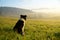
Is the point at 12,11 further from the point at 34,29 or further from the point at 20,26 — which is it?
the point at 34,29

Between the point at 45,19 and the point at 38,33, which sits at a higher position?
the point at 45,19

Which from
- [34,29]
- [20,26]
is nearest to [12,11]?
[20,26]

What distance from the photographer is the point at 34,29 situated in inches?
160

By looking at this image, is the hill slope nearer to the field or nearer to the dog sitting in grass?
the field

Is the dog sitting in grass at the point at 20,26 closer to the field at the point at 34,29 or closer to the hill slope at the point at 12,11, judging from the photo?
the field at the point at 34,29

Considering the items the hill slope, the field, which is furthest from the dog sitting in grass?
the hill slope

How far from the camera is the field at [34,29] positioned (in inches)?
147

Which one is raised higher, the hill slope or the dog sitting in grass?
the hill slope

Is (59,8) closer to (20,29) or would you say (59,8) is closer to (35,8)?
(35,8)

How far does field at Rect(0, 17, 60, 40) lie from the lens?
3727 millimetres

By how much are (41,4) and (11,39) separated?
4.32 feet

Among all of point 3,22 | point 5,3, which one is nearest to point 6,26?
point 3,22

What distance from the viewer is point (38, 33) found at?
394cm

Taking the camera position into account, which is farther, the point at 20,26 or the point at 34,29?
the point at 34,29
